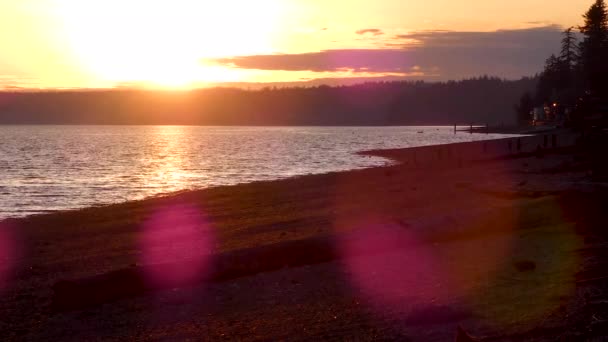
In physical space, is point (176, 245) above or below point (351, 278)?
below

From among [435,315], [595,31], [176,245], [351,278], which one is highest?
[595,31]

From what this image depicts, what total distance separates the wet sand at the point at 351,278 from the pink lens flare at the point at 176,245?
45 millimetres

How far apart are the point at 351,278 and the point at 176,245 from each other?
6.97 meters

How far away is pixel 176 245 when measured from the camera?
16531mm

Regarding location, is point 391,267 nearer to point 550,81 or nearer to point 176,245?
point 176,245

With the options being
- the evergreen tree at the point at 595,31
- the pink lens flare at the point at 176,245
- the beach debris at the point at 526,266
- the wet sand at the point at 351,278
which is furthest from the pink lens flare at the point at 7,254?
the evergreen tree at the point at 595,31

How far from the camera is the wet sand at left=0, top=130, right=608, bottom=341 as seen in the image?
8359mm

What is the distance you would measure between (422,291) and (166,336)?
3.98 m

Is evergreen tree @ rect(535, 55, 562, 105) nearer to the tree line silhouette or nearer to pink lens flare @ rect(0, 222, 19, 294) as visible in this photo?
the tree line silhouette

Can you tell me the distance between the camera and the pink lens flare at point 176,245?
11.1 m

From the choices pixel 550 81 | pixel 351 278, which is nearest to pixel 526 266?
pixel 351 278

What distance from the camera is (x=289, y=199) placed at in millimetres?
27281

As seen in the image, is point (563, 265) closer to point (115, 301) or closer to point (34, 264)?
point (115, 301)

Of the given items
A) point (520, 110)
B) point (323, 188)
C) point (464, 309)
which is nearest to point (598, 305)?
point (464, 309)
